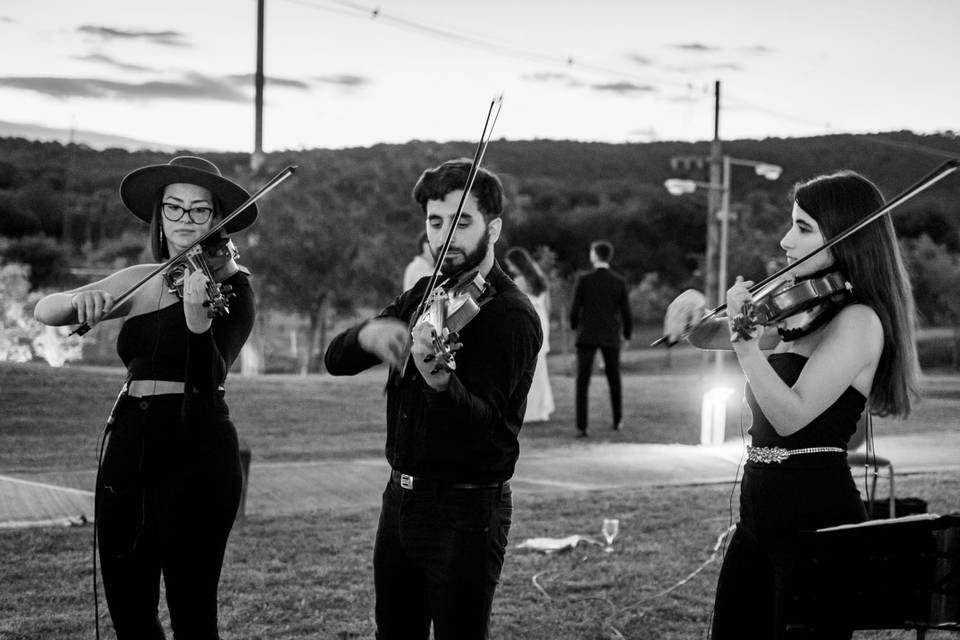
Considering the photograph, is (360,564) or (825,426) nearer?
(825,426)

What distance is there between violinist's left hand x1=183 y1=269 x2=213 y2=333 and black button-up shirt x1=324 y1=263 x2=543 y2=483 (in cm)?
51

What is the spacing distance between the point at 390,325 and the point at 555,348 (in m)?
43.7

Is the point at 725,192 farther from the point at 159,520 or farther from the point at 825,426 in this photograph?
the point at 159,520

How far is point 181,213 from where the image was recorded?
358 centimetres

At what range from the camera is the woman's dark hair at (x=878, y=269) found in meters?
3.21

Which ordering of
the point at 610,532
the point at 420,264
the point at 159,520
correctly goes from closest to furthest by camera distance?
the point at 159,520 < the point at 610,532 < the point at 420,264

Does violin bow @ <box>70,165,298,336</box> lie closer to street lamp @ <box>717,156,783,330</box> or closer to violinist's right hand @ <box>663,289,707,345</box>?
violinist's right hand @ <box>663,289,707,345</box>

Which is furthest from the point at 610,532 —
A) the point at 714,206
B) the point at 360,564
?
the point at 714,206

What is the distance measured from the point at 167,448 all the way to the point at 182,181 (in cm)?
91

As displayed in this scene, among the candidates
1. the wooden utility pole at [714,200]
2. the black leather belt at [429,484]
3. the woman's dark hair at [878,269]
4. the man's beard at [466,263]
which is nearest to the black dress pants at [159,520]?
the black leather belt at [429,484]

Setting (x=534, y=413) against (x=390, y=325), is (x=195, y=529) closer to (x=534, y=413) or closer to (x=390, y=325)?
(x=390, y=325)

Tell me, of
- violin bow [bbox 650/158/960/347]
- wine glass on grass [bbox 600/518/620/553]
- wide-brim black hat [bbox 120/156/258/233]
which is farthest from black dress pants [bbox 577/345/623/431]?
violin bow [bbox 650/158/960/347]

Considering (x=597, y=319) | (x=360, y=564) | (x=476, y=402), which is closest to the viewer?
(x=476, y=402)

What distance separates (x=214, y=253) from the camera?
3.53 metres
